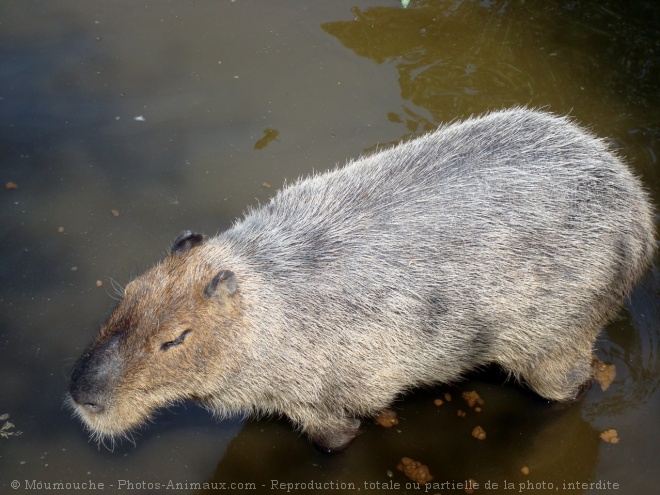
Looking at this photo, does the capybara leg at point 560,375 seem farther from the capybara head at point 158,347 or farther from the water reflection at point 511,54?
the water reflection at point 511,54

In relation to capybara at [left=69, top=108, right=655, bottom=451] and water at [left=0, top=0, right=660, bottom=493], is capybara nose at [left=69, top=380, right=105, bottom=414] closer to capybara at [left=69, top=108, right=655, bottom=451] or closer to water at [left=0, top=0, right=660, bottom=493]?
capybara at [left=69, top=108, right=655, bottom=451]

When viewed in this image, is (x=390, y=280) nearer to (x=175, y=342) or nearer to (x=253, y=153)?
(x=175, y=342)

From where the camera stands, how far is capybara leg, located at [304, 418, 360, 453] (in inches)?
141

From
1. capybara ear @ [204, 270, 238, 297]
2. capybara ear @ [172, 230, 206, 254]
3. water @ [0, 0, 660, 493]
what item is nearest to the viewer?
capybara ear @ [204, 270, 238, 297]

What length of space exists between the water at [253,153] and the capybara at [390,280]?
0.34 metres

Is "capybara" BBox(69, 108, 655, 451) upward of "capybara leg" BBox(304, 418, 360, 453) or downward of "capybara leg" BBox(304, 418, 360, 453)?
upward

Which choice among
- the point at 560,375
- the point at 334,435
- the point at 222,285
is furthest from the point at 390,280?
the point at 560,375

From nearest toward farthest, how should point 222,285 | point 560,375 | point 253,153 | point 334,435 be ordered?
point 222,285 < point 334,435 < point 560,375 < point 253,153

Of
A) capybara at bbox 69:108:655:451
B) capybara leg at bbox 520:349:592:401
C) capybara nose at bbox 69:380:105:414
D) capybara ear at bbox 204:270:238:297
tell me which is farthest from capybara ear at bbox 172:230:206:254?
capybara leg at bbox 520:349:592:401

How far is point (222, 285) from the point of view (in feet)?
10.1

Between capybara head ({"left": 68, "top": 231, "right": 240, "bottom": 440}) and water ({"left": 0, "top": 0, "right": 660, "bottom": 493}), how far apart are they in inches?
25.9

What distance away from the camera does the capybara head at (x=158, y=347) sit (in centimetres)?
298

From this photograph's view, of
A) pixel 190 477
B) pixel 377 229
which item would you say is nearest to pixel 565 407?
pixel 377 229

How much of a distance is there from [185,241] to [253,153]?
1.76m
